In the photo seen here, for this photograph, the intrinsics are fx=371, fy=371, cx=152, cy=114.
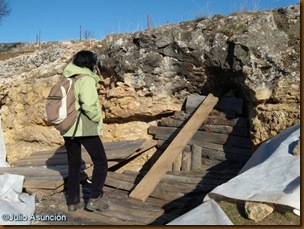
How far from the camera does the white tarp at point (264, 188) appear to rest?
2834 millimetres

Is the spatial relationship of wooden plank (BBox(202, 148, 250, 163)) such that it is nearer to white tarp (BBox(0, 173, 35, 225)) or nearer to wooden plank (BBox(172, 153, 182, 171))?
wooden plank (BBox(172, 153, 182, 171))

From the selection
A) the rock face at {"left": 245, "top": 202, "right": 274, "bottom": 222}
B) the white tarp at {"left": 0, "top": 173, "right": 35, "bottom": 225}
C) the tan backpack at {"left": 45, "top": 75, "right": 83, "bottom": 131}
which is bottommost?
the white tarp at {"left": 0, "top": 173, "right": 35, "bottom": 225}

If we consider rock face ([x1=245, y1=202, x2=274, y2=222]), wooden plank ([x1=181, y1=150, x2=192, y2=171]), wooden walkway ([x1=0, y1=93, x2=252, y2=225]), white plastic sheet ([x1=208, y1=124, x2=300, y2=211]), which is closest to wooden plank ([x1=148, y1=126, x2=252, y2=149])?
wooden walkway ([x1=0, y1=93, x2=252, y2=225])

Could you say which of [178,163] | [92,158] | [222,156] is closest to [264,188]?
[92,158]

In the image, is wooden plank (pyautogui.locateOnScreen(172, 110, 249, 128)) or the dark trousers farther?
wooden plank (pyautogui.locateOnScreen(172, 110, 249, 128))

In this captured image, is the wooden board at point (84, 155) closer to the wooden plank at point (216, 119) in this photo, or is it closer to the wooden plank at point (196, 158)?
the wooden plank at point (216, 119)

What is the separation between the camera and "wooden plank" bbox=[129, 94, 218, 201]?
4992mm

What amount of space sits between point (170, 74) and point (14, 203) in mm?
3325

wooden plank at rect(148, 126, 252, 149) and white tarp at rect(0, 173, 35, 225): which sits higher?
wooden plank at rect(148, 126, 252, 149)

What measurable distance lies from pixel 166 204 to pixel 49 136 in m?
3.34

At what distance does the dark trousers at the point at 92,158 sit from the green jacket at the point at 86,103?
108mm

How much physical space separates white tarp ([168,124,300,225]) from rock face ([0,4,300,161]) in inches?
62.4

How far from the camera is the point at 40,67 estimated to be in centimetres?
751

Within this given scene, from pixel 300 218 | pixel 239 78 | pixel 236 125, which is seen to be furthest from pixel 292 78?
pixel 300 218
